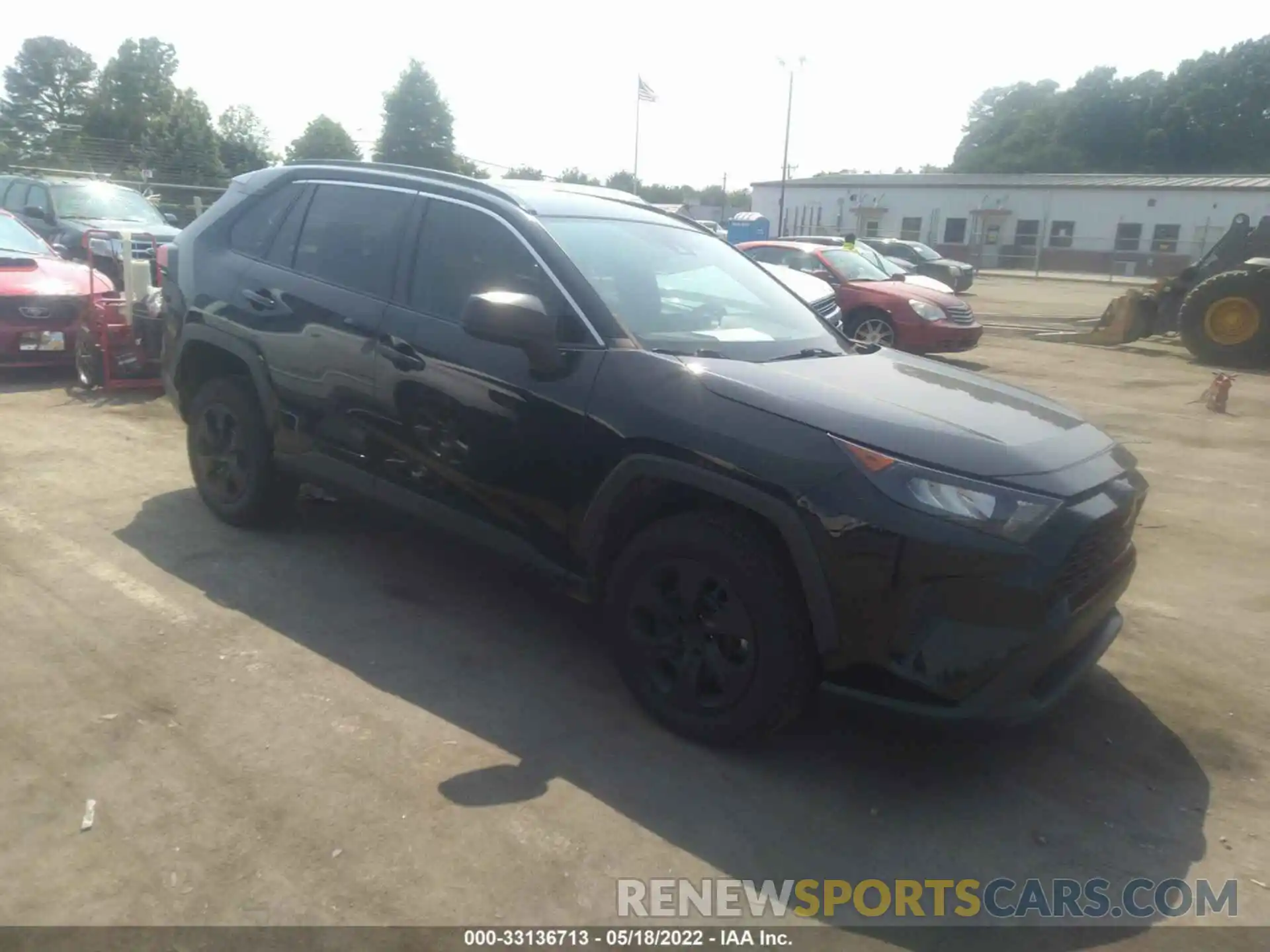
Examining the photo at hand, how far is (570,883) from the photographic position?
2820mm

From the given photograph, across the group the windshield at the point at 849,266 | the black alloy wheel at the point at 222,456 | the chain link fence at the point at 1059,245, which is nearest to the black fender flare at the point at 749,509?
the black alloy wheel at the point at 222,456

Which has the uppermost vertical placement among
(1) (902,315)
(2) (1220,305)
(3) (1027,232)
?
(3) (1027,232)

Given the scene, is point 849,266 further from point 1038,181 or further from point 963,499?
point 1038,181

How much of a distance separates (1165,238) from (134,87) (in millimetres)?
73195

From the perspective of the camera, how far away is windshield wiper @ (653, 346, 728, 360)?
3.66m

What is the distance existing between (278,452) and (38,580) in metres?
1.20

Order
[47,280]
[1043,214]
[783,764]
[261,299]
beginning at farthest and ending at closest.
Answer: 1. [1043,214]
2. [47,280]
3. [261,299]
4. [783,764]

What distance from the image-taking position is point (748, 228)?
2969cm

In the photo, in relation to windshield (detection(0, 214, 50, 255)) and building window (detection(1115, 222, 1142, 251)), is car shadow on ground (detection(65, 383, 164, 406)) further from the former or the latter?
building window (detection(1115, 222, 1142, 251))

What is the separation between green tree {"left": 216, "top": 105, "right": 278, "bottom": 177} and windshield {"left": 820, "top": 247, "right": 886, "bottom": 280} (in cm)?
1555

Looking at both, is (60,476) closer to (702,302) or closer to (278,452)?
(278,452)

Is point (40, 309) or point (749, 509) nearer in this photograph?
point (749, 509)

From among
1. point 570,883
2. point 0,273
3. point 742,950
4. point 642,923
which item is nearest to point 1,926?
point 570,883

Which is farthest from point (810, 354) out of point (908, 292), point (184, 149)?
point (184, 149)
